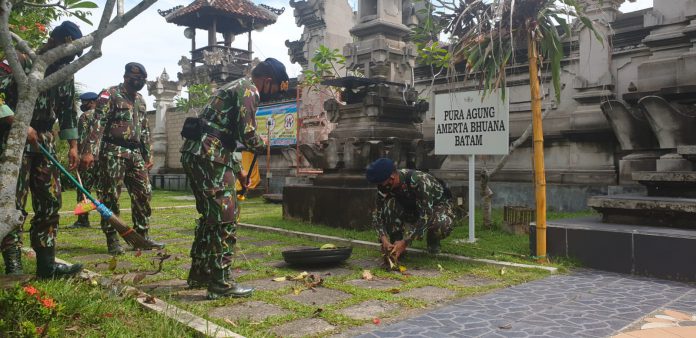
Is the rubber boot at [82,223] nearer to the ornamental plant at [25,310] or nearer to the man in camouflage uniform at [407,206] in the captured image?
the man in camouflage uniform at [407,206]

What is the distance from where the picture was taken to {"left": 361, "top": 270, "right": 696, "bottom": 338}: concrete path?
343 centimetres

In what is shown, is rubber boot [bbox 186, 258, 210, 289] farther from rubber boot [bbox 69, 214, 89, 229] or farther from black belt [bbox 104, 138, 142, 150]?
rubber boot [bbox 69, 214, 89, 229]

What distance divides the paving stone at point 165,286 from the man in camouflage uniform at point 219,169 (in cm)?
26

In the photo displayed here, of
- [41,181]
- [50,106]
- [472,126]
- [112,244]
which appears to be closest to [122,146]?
[112,244]

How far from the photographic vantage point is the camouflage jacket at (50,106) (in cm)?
433

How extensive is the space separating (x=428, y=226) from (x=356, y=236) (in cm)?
192

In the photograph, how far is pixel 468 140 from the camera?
23.6 feet

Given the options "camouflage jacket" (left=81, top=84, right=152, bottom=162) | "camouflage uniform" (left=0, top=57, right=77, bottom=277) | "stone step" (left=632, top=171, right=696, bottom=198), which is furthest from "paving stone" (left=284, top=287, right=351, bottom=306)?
"stone step" (left=632, top=171, right=696, bottom=198)

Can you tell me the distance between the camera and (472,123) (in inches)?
282

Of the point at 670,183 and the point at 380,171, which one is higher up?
the point at 380,171

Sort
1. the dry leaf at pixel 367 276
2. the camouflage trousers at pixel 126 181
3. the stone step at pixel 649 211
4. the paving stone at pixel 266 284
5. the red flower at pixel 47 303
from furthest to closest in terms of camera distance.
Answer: the camouflage trousers at pixel 126 181 → the stone step at pixel 649 211 → the dry leaf at pixel 367 276 → the paving stone at pixel 266 284 → the red flower at pixel 47 303

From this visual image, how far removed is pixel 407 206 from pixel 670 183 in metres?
3.10

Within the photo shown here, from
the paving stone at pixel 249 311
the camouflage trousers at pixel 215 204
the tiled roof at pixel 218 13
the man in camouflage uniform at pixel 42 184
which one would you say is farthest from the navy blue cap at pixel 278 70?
the tiled roof at pixel 218 13

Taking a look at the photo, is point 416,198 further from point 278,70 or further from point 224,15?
point 224,15
